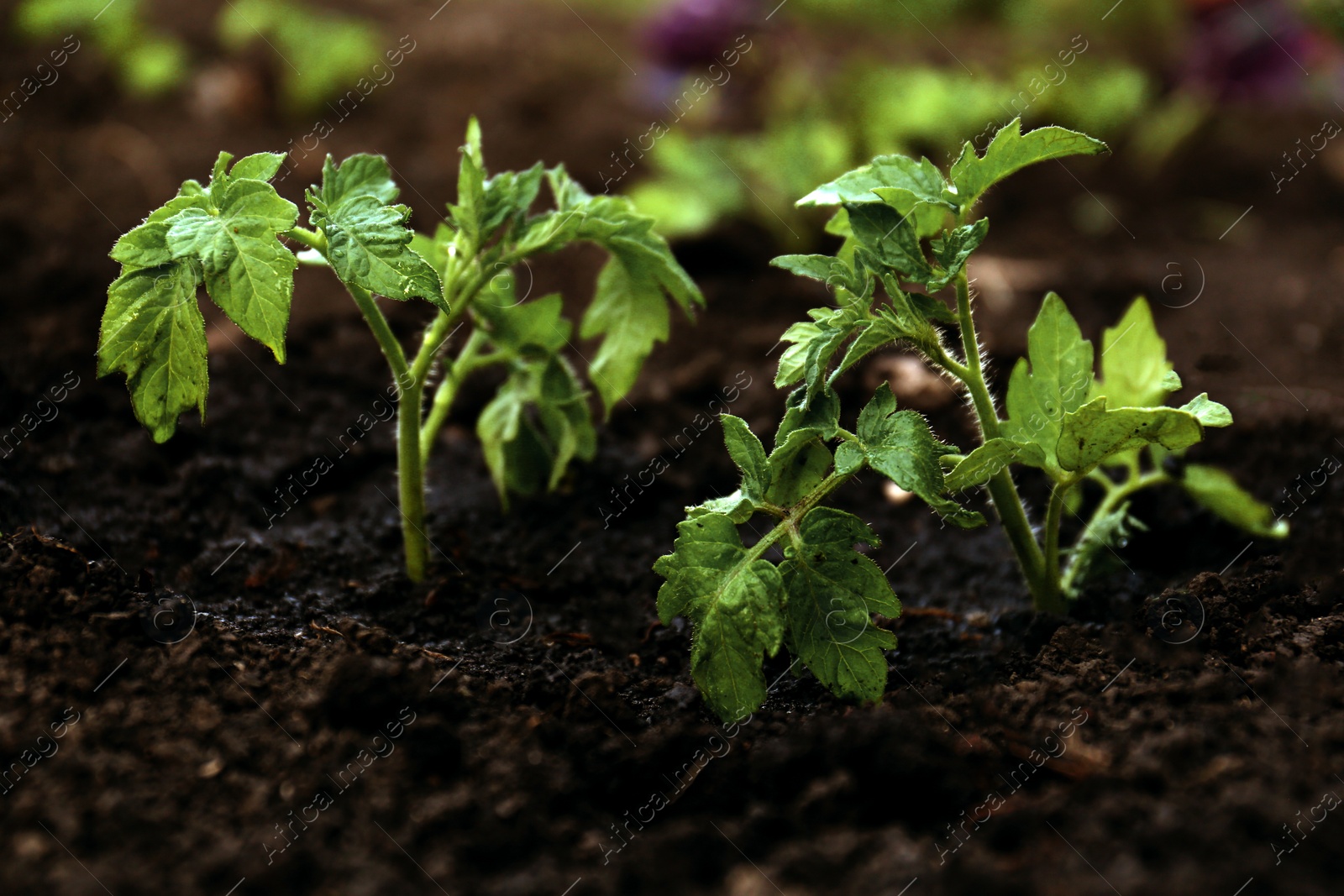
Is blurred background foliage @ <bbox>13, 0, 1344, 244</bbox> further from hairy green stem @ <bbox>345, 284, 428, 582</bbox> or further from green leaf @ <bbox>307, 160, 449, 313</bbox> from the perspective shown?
green leaf @ <bbox>307, 160, 449, 313</bbox>

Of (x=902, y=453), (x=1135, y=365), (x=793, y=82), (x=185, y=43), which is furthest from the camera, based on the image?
(x=185, y=43)

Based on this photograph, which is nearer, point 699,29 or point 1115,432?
point 1115,432

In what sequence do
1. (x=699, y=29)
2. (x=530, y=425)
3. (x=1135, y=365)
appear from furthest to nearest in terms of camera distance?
(x=699, y=29), (x=530, y=425), (x=1135, y=365)

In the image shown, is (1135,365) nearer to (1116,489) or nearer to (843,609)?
(1116,489)

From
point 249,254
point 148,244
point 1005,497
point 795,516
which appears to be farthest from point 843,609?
point 148,244

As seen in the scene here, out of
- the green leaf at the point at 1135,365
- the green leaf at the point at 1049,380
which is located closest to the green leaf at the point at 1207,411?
the green leaf at the point at 1049,380

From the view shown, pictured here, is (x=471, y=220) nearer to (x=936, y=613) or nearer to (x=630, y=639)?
(x=630, y=639)

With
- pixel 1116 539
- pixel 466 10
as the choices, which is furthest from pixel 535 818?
pixel 466 10
